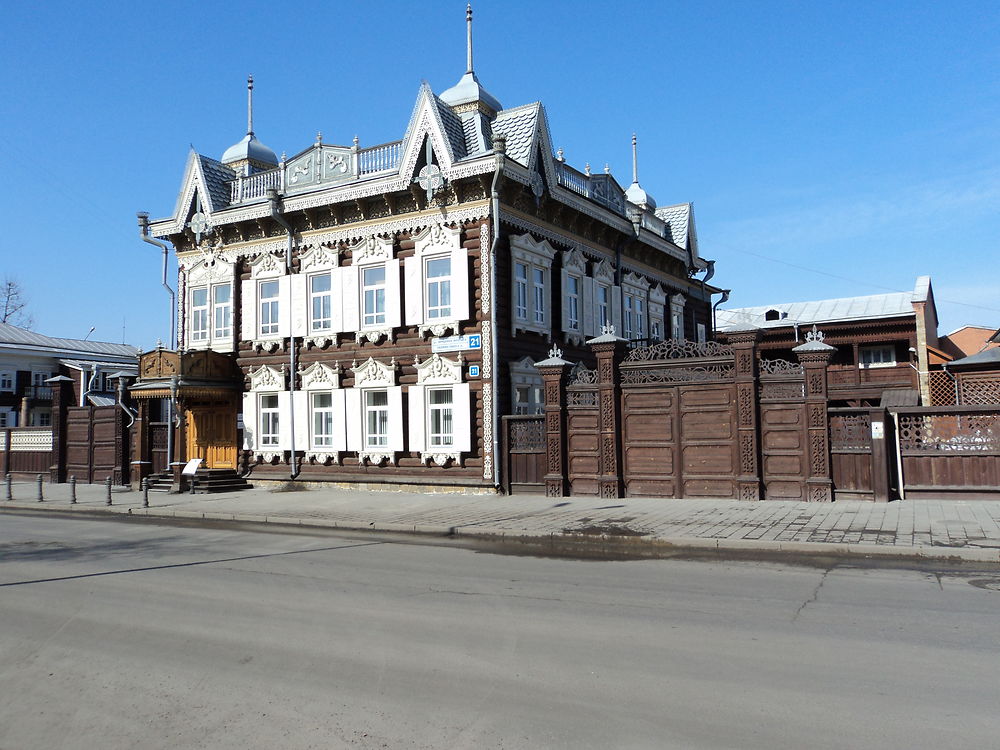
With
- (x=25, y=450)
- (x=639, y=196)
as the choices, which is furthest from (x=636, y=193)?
(x=25, y=450)

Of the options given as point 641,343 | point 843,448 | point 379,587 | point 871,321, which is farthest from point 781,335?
point 379,587

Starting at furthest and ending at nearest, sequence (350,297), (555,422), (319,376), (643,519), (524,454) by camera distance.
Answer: (319,376) → (350,297) → (524,454) → (555,422) → (643,519)

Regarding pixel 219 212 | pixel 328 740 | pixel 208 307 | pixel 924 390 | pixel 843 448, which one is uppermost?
pixel 219 212

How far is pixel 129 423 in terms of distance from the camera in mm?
26109

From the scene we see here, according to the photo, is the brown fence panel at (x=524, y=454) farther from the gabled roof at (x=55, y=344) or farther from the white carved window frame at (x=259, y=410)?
the gabled roof at (x=55, y=344)

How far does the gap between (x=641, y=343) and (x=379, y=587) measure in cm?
1888

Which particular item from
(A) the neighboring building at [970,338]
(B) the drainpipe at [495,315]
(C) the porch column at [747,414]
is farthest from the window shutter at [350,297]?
(A) the neighboring building at [970,338]

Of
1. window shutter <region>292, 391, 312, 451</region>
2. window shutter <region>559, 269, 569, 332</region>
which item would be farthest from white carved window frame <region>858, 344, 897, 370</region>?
window shutter <region>292, 391, 312, 451</region>

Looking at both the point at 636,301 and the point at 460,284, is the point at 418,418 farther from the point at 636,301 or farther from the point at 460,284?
the point at 636,301

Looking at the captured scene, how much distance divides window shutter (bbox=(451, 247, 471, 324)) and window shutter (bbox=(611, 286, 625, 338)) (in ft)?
22.6

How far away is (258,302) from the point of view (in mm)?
24500

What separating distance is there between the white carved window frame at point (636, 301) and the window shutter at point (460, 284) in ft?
26.0

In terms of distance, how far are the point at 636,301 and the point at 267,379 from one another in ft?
43.3

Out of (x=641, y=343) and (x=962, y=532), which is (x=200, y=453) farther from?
(x=962, y=532)
